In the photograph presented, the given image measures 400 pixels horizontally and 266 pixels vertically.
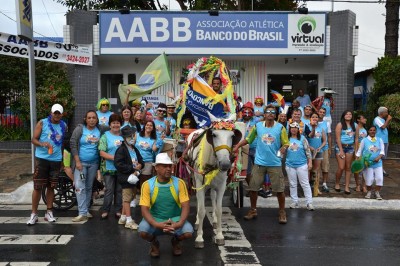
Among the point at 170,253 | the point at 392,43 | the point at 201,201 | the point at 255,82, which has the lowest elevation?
the point at 170,253

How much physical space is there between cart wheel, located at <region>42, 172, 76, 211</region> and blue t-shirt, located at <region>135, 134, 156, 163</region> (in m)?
1.72

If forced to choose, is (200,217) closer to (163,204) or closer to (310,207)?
(163,204)

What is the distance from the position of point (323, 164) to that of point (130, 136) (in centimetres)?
483

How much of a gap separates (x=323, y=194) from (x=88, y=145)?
5353 mm

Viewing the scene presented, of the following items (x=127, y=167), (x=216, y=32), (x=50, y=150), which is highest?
(x=216, y=32)

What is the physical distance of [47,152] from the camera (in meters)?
7.57

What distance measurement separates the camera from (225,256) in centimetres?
593

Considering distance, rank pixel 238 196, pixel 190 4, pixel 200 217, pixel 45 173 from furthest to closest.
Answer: pixel 190 4 → pixel 238 196 → pixel 45 173 → pixel 200 217

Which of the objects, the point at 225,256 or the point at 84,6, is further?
the point at 84,6

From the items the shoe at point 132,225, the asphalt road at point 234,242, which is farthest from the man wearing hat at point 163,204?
the shoe at point 132,225

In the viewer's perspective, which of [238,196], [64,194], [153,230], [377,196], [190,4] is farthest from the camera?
[190,4]

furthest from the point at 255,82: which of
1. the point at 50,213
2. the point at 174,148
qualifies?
the point at 50,213

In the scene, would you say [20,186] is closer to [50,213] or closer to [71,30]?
[50,213]

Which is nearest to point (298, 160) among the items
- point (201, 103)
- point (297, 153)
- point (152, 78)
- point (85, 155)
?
point (297, 153)
